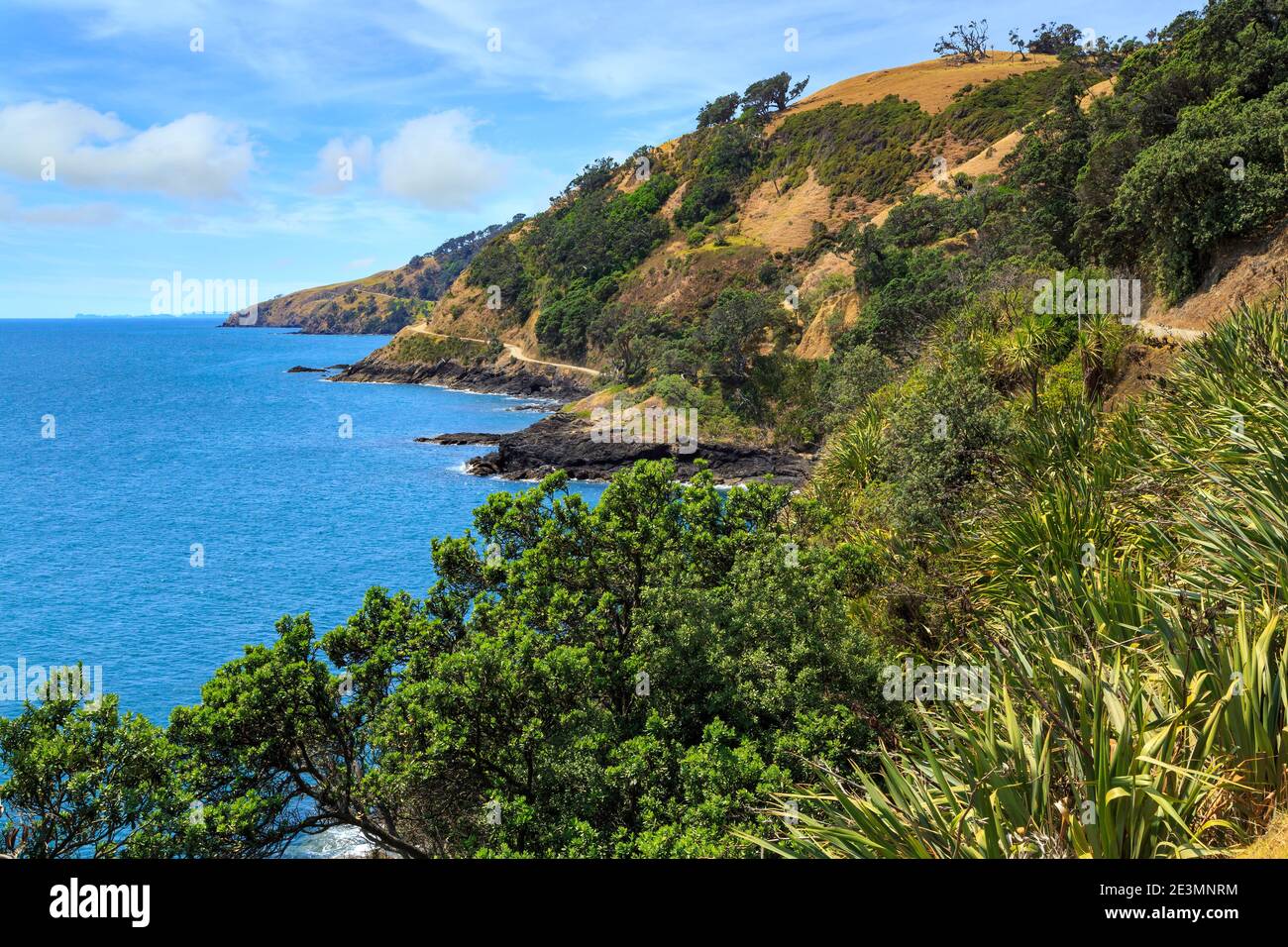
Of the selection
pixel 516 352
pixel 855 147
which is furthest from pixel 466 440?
pixel 855 147

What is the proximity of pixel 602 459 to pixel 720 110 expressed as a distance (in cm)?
8760

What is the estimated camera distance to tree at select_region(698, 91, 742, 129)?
130 metres

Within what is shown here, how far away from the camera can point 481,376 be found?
11238cm

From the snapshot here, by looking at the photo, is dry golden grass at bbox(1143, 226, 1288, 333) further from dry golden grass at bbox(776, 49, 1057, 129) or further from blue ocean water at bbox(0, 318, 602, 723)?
dry golden grass at bbox(776, 49, 1057, 129)

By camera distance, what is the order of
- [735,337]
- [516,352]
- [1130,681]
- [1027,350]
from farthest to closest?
[516,352], [735,337], [1027,350], [1130,681]

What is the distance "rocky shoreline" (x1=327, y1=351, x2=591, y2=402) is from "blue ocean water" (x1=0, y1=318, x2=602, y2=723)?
4.09 metres

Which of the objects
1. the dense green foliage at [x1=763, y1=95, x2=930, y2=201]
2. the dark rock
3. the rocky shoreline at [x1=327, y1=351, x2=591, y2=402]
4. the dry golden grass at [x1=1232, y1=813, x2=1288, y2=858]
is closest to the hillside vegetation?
the dry golden grass at [x1=1232, y1=813, x2=1288, y2=858]

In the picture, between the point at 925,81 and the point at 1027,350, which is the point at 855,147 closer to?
the point at 925,81

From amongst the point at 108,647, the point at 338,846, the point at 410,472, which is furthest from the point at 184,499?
the point at 338,846

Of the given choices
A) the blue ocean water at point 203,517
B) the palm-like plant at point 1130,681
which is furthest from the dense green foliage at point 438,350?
the palm-like plant at point 1130,681

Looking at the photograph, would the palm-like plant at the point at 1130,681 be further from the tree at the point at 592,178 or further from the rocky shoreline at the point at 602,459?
the tree at the point at 592,178

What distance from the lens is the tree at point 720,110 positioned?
130000 mm
